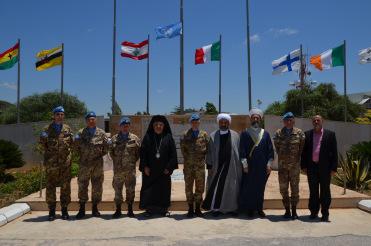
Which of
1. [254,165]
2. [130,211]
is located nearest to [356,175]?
[254,165]

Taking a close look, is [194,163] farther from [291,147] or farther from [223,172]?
[291,147]

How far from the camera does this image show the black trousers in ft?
20.4

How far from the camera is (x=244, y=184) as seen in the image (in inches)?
253

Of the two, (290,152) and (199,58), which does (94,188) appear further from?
(199,58)

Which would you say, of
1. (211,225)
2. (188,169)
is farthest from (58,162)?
(211,225)

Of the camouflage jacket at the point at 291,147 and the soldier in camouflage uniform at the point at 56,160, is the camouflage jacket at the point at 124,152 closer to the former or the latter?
the soldier in camouflage uniform at the point at 56,160

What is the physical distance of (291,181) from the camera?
6285 millimetres

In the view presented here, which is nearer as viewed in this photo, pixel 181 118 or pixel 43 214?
pixel 43 214

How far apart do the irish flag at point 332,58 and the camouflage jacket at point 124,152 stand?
12712 millimetres

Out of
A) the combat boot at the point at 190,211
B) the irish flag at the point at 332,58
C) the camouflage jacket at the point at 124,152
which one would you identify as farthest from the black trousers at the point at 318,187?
the irish flag at the point at 332,58

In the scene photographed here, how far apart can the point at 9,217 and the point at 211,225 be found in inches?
122

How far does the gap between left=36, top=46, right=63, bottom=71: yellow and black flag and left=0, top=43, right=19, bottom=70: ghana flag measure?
5.59 ft

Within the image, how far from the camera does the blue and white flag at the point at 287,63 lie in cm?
1778

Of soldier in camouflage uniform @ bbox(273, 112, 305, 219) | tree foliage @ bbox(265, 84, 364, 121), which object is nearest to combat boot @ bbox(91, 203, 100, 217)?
soldier in camouflage uniform @ bbox(273, 112, 305, 219)
